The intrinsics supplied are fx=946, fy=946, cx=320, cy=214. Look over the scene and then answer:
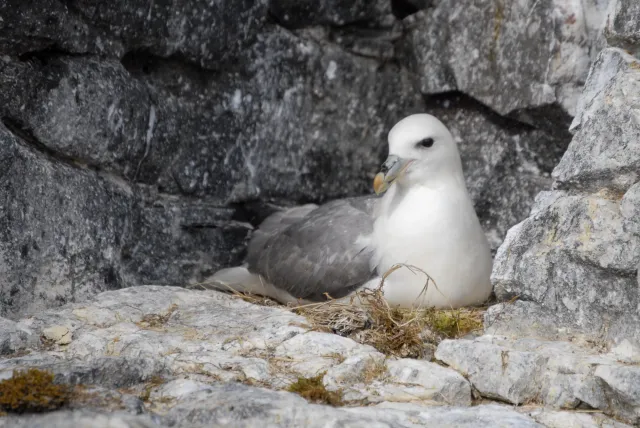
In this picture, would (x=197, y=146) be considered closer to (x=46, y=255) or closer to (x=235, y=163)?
(x=235, y=163)

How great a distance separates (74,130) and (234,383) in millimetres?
1909

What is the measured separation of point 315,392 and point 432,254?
5.24ft

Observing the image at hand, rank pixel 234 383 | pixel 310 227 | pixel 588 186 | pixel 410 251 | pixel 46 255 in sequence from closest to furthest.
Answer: pixel 234 383 < pixel 588 186 < pixel 46 255 < pixel 410 251 < pixel 310 227

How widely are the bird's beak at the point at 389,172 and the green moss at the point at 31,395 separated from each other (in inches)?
86.7

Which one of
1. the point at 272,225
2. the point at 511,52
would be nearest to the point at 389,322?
the point at 272,225

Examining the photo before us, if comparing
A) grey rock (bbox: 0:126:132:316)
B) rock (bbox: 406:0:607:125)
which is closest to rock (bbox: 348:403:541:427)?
grey rock (bbox: 0:126:132:316)

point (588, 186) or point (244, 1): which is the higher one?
point (244, 1)

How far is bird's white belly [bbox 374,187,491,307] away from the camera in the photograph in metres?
5.14

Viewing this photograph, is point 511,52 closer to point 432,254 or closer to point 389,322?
point 432,254

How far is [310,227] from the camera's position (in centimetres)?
563

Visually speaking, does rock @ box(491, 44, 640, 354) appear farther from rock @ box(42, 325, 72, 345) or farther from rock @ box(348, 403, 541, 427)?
rock @ box(42, 325, 72, 345)

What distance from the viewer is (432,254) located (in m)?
5.19

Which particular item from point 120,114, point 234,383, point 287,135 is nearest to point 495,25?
point 287,135

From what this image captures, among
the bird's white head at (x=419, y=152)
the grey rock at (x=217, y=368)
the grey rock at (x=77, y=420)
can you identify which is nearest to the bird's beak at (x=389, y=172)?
the bird's white head at (x=419, y=152)
